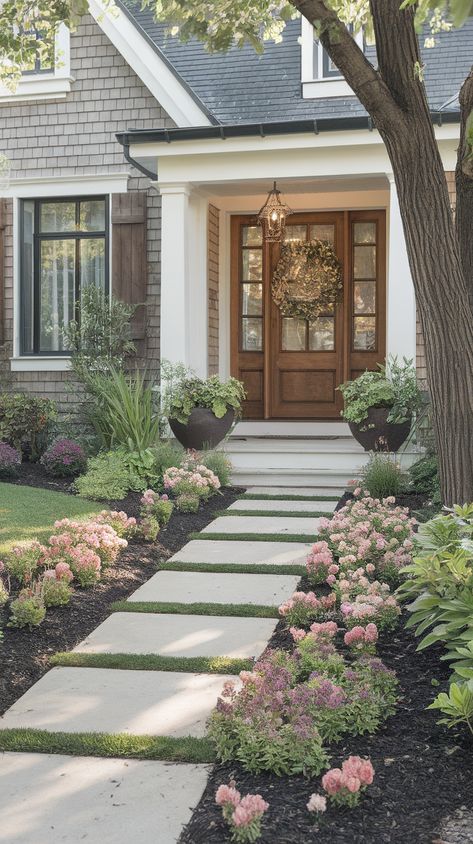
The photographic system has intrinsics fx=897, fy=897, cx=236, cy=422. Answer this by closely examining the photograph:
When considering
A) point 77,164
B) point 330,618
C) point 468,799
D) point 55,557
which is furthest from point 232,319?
point 468,799

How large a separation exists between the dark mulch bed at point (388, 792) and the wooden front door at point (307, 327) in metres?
7.69

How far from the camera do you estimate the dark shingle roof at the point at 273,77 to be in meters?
9.62

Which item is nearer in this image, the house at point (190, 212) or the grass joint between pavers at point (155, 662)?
the grass joint between pavers at point (155, 662)

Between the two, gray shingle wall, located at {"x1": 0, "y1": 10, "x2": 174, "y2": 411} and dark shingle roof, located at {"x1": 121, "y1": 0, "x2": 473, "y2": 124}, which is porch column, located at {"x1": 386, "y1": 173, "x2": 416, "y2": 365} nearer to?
dark shingle roof, located at {"x1": 121, "y1": 0, "x2": 473, "y2": 124}

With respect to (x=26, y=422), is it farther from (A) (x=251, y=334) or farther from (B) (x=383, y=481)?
(B) (x=383, y=481)

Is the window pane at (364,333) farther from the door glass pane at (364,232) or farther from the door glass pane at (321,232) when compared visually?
the door glass pane at (321,232)

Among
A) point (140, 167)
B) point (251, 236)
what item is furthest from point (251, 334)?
point (140, 167)

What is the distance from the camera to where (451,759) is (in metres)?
2.76

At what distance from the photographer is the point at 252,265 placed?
35.7 feet

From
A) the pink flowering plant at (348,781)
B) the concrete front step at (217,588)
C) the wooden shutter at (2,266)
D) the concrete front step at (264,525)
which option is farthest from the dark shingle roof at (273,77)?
the pink flowering plant at (348,781)

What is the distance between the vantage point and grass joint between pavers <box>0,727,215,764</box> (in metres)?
2.93

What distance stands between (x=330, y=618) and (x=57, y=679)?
126 centimetres

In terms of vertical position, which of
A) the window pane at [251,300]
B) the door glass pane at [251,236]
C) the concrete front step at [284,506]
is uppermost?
the door glass pane at [251,236]

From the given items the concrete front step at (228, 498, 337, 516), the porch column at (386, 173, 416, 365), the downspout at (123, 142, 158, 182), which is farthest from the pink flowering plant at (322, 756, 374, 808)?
the downspout at (123, 142, 158, 182)
